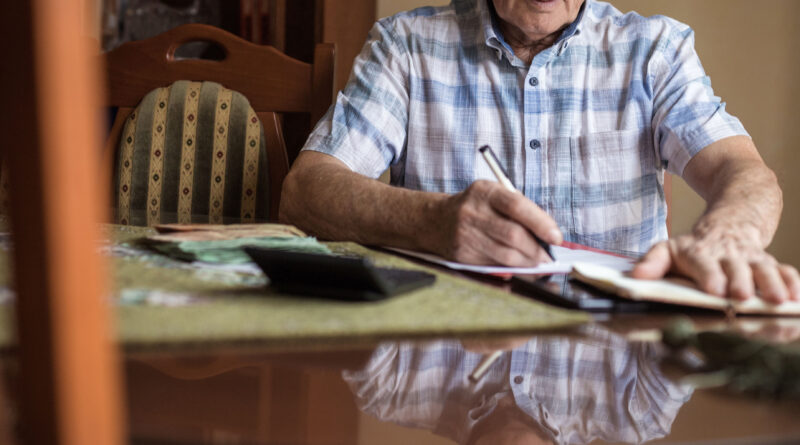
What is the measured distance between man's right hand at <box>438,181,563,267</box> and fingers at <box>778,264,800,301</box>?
8.9 inches

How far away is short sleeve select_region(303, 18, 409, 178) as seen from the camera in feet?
4.93

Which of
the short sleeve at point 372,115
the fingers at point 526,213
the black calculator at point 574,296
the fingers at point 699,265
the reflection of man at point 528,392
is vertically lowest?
the black calculator at point 574,296

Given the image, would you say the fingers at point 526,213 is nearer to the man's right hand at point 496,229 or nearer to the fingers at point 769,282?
the man's right hand at point 496,229

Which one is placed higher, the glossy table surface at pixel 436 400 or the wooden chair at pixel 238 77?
the wooden chair at pixel 238 77

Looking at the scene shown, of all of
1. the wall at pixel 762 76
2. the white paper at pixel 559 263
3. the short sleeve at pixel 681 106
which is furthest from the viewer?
the wall at pixel 762 76

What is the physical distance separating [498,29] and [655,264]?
3.08 feet

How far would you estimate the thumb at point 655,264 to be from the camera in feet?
2.44

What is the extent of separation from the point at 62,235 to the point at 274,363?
0.82 ft

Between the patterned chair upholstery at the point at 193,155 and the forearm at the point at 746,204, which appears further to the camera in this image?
the patterned chair upholstery at the point at 193,155

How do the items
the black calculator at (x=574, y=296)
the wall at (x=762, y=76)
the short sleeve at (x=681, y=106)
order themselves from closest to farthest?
the black calculator at (x=574, y=296)
the short sleeve at (x=681, y=106)
the wall at (x=762, y=76)

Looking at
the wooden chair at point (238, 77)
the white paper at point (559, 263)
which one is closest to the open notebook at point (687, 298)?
the white paper at point (559, 263)

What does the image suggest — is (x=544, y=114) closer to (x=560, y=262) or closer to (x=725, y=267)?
(x=560, y=262)

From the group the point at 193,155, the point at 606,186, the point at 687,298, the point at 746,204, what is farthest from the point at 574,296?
the point at 193,155

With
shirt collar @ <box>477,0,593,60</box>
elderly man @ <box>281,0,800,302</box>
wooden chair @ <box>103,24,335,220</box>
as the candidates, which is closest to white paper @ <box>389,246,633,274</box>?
elderly man @ <box>281,0,800,302</box>
